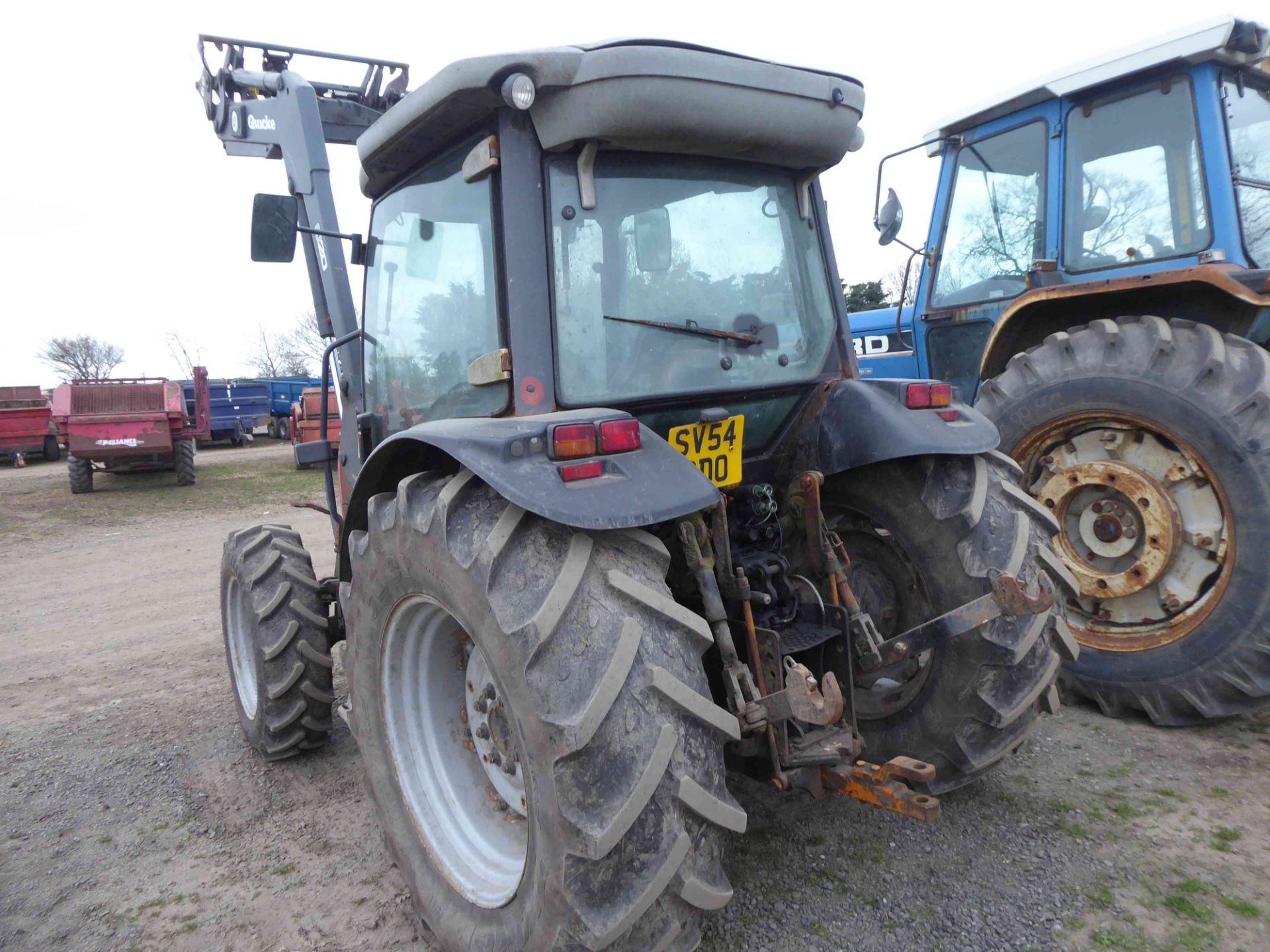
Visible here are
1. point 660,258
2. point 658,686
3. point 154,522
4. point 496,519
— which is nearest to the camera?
point 658,686

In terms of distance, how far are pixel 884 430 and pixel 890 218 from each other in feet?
7.43

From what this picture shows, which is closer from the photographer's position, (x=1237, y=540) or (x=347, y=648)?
(x=347, y=648)

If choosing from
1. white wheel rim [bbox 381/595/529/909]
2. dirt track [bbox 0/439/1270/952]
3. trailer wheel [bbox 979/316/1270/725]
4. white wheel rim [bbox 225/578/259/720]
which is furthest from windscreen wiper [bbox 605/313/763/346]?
white wheel rim [bbox 225/578/259/720]

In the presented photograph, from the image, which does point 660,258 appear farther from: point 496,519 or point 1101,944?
point 1101,944

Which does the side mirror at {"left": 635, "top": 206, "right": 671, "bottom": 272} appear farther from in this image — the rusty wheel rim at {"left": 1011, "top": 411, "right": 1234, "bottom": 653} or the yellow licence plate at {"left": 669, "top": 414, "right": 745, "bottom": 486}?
the rusty wheel rim at {"left": 1011, "top": 411, "right": 1234, "bottom": 653}

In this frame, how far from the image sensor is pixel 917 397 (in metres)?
2.59

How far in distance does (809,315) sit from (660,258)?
65 centimetres

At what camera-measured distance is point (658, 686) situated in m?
1.66

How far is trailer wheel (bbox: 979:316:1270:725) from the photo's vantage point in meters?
3.03

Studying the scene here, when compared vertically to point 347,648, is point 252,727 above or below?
below

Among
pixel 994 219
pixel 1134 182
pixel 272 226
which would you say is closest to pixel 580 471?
pixel 272 226

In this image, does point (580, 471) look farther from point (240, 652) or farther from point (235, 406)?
point (235, 406)

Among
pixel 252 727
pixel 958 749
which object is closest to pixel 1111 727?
pixel 958 749

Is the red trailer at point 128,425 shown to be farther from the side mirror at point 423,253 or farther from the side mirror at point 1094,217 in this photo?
the side mirror at point 1094,217
